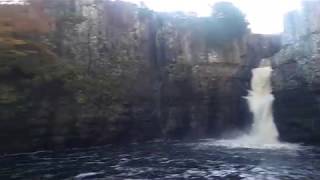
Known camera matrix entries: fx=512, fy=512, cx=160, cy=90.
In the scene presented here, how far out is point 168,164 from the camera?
1914 centimetres

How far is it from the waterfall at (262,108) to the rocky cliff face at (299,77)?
2.01 ft

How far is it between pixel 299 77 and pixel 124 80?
10218 mm

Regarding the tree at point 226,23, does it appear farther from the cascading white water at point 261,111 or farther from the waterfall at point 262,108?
the waterfall at point 262,108

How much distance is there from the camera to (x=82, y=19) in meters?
29.1

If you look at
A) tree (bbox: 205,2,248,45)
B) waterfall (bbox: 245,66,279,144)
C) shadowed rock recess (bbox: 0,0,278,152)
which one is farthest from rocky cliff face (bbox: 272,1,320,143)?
tree (bbox: 205,2,248,45)

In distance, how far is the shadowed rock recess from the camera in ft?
85.9

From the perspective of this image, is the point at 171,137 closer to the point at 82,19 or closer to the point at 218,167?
the point at 82,19

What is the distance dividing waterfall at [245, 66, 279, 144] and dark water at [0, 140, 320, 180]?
544 centimetres

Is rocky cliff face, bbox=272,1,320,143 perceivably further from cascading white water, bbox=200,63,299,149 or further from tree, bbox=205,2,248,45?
tree, bbox=205,2,248,45

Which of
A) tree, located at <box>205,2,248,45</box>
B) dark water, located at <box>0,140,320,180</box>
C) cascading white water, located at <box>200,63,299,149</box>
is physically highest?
tree, located at <box>205,2,248,45</box>

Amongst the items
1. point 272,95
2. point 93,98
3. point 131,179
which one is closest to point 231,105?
point 272,95

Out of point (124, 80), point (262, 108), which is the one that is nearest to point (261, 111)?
point (262, 108)

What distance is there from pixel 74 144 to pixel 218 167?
1165 centimetres

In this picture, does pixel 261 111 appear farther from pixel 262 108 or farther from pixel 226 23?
pixel 226 23
